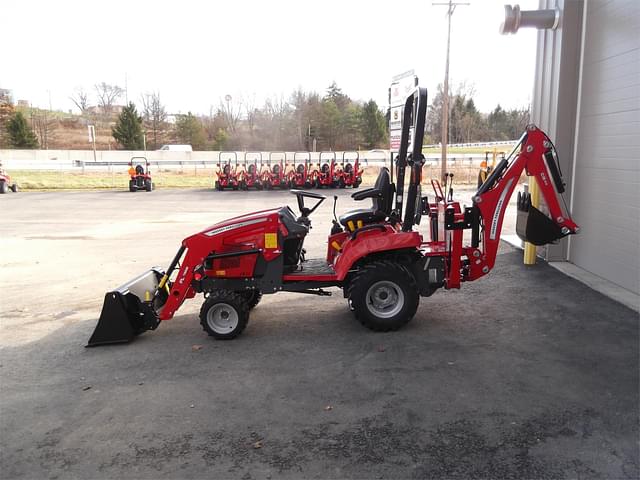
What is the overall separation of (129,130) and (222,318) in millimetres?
55621

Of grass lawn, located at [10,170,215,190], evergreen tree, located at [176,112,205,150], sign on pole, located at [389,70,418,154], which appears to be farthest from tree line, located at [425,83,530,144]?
sign on pole, located at [389,70,418,154]

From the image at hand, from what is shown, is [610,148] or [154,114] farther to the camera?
[154,114]

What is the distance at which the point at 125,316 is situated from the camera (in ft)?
17.5

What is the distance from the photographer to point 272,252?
5.44 metres

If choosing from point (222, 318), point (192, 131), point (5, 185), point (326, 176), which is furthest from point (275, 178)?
point (192, 131)

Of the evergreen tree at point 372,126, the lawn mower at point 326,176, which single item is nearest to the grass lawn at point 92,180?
the lawn mower at point 326,176

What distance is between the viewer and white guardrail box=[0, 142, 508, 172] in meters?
37.3

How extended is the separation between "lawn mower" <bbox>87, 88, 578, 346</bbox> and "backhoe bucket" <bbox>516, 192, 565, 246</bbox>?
1cm

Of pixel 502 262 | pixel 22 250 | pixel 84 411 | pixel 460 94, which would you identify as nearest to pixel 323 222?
pixel 502 262

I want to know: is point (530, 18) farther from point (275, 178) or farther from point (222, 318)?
point (275, 178)

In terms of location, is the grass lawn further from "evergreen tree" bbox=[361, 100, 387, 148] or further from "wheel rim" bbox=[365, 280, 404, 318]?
"evergreen tree" bbox=[361, 100, 387, 148]

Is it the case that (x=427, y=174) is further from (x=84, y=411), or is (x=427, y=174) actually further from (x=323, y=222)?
(x=84, y=411)

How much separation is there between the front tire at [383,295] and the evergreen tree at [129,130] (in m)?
55.8

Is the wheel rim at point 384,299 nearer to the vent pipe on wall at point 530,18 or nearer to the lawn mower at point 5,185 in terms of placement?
the vent pipe on wall at point 530,18
